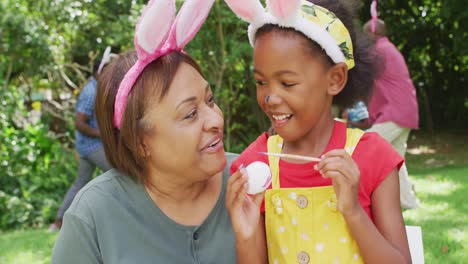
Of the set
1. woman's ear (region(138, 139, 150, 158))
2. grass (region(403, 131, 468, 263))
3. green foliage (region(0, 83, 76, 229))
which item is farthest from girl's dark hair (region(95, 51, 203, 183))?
green foliage (region(0, 83, 76, 229))

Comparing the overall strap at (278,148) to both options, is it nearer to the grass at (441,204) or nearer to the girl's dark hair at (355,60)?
the girl's dark hair at (355,60)

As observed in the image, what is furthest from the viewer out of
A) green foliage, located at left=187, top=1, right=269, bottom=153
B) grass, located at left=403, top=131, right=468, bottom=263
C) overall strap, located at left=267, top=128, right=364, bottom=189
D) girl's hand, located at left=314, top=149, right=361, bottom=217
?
green foliage, located at left=187, top=1, right=269, bottom=153

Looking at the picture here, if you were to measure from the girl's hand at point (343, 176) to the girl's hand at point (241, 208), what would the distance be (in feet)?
0.86

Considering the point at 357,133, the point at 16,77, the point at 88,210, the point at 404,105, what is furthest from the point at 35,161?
the point at 357,133

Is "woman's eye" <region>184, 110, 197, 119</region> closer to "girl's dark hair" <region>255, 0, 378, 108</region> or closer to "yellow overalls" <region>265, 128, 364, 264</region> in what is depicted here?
"yellow overalls" <region>265, 128, 364, 264</region>

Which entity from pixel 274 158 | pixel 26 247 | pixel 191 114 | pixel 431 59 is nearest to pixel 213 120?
pixel 191 114

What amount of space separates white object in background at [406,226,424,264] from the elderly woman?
739 mm

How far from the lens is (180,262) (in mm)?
2123

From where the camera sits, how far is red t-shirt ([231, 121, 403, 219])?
6.21 feet

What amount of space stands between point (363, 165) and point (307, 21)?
0.50 metres

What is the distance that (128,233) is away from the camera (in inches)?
82.4

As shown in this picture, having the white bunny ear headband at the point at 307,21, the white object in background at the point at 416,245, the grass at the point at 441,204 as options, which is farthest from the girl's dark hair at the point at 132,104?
the grass at the point at 441,204

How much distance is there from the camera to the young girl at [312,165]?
6.03ft

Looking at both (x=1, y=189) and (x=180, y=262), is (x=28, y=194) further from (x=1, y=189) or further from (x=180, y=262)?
(x=180, y=262)
